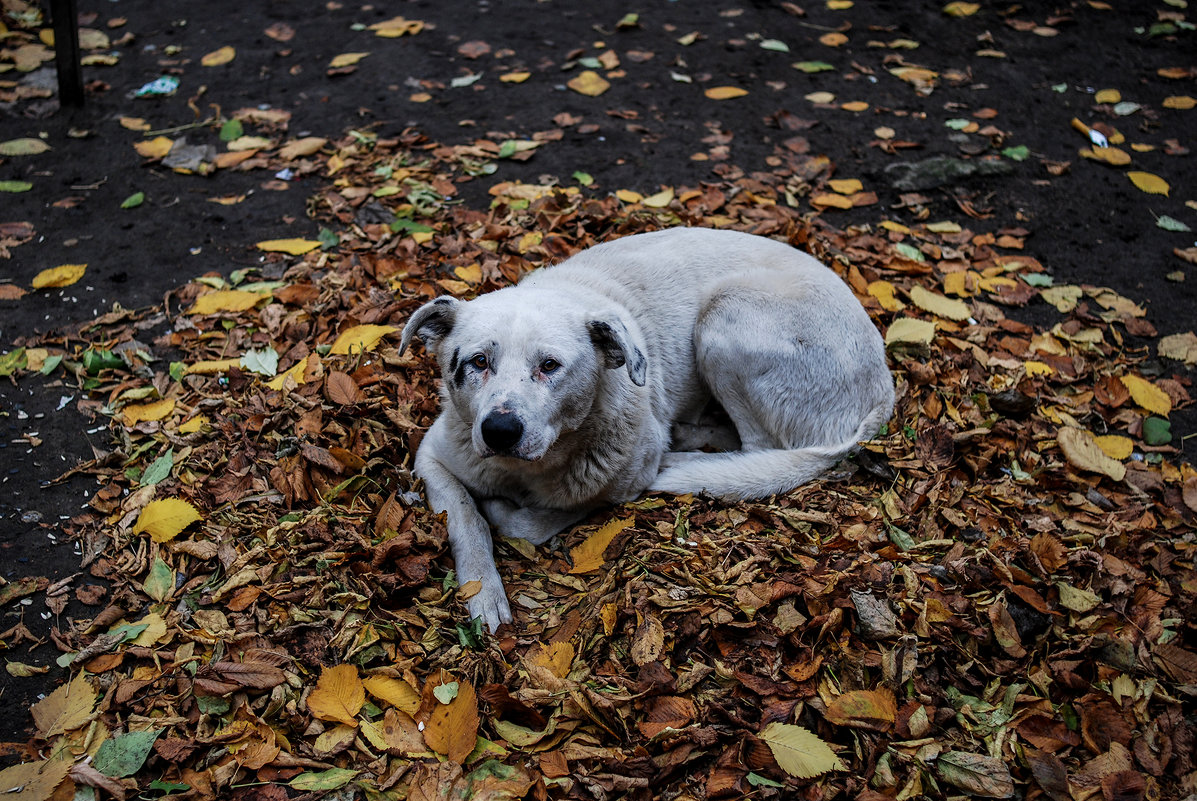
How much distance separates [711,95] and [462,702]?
230 inches

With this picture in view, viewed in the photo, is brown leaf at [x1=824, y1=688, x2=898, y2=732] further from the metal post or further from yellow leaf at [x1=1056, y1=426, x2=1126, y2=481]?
the metal post

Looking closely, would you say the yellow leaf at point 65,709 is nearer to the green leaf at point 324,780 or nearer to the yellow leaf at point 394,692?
the green leaf at point 324,780

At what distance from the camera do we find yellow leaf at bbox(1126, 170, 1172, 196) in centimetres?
612

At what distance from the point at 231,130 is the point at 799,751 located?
20.0ft

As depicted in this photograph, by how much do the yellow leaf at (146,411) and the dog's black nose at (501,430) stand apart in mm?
2002

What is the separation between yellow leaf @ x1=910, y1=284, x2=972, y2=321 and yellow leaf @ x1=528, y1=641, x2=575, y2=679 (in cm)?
320

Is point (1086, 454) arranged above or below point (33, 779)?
above

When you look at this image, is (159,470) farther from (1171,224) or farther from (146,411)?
(1171,224)

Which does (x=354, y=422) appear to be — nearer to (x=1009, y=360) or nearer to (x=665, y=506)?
(x=665, y=506)

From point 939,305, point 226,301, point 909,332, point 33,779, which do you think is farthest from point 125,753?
point 939,305

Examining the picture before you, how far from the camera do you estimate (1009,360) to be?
15.0 ft

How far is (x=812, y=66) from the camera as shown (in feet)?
24.7

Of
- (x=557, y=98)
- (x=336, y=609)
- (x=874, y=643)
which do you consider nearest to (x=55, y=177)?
(x=557, y=98)

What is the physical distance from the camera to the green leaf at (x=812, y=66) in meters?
7.48
